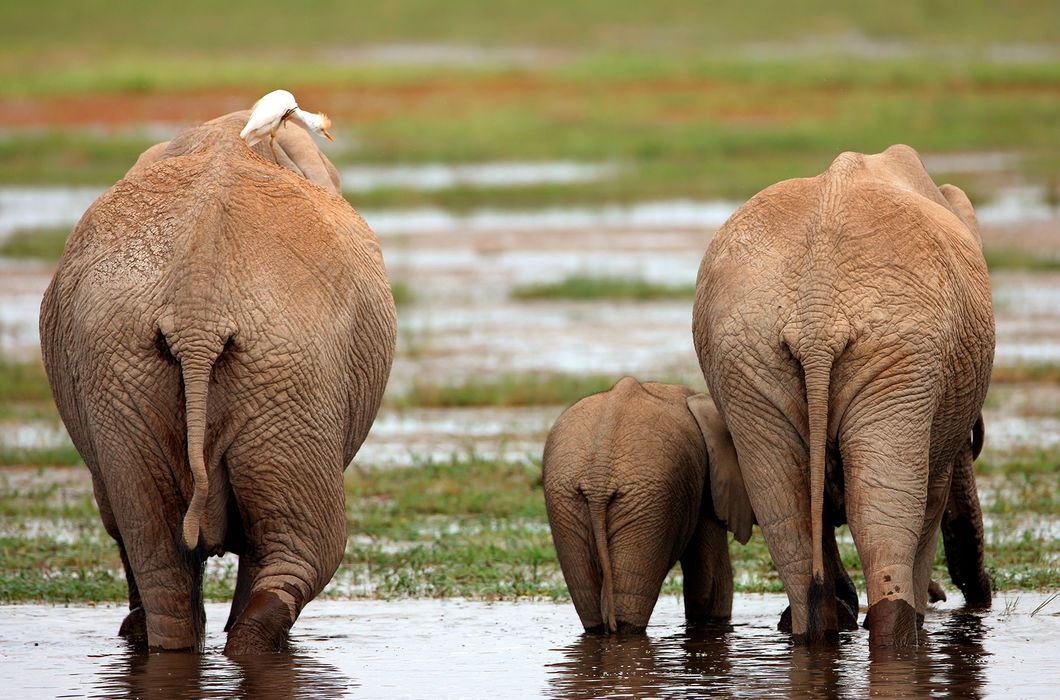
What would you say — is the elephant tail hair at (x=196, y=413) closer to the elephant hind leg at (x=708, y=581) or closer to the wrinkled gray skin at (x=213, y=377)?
the wrinkled gray skin at (x=213, y=377)

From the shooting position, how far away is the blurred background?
8.84m

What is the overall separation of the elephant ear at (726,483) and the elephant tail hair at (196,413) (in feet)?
7.02

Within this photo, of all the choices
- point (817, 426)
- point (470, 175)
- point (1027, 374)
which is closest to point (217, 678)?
point (817, 426)

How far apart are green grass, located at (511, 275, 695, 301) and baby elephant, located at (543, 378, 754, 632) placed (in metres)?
9.73

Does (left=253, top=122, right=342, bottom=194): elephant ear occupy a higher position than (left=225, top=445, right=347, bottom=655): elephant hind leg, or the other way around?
(left=253, top=122, right=342, bottom=194): elephant ear

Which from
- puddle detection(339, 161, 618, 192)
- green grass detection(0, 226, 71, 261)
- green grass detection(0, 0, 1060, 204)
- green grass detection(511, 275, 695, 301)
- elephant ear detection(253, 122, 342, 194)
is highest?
green grass detection(0, 0, 1060, 204)

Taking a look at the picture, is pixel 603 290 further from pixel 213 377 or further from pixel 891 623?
pixel 213 377

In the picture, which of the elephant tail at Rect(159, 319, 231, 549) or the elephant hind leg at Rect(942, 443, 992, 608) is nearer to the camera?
the elephant tail at Rect(159, 319, 231, 549)

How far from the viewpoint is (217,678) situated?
5.77 meters

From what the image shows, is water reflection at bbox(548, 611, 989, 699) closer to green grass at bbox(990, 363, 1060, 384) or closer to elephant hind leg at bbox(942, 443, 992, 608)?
elephant hind leg at bbox(942, 443, 992, 608)

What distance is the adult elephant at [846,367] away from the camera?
5.93 m

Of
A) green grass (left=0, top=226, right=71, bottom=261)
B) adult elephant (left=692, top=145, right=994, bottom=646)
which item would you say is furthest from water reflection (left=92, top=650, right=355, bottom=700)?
green grass (left=0, top=226, right=71, bottom=261)

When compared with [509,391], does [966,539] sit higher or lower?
lower

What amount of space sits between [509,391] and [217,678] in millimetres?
6633
